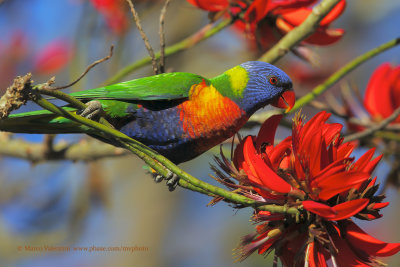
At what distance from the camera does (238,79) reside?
1.31 meters

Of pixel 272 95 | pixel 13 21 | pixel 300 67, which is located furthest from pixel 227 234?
pixel 272 95

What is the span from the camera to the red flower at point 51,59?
2469 millimetres

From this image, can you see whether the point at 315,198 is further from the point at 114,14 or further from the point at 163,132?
the point at 114,14

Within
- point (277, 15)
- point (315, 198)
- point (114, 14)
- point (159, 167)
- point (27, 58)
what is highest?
point (27, 58)

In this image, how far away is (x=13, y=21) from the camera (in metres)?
2.30

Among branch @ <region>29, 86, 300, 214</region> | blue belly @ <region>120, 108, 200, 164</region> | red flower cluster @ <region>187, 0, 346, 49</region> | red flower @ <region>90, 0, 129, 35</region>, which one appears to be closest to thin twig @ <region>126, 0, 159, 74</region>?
blue belly @ <region>120, 108, 200, 164</region>

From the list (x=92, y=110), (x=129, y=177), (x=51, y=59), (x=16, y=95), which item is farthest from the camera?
(x=129, y=177)

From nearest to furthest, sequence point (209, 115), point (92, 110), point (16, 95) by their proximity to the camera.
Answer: point (16, 95)
point (92, 110)
point (209, 115)

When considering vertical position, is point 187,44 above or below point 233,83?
above

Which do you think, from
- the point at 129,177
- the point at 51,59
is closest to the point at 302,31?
the point at 51,59

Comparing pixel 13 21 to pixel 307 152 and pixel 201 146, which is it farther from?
pixel 307 152

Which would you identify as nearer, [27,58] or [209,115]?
[209,115]

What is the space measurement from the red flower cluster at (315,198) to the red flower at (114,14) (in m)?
1.34

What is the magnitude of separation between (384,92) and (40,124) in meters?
1.23
